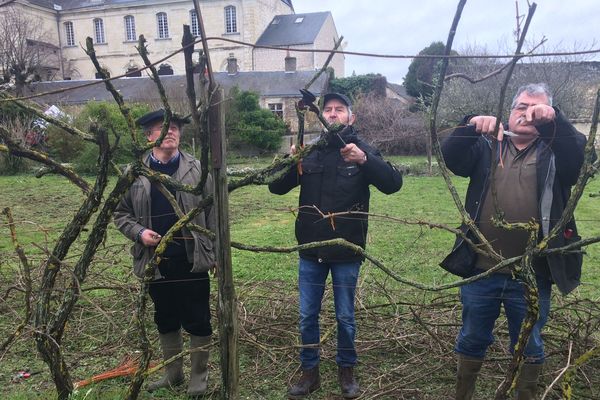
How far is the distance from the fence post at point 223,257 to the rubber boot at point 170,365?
42.0 inches

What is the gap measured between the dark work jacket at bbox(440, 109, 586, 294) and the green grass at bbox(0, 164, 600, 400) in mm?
151

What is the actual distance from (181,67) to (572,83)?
1283 inches

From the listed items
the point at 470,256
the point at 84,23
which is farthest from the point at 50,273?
the point at 84,23

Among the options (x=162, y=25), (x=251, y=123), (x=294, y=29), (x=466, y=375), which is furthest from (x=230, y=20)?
(x=466, y=375)

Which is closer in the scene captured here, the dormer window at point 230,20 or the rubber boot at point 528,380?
the rubber boot at point 528,380

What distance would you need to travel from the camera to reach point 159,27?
44.5 metres

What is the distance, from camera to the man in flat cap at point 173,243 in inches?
112

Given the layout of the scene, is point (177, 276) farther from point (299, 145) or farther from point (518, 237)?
point (518, 237)

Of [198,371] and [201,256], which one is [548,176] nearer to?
[201,256]

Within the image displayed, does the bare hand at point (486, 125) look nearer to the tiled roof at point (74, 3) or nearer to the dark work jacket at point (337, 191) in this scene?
the dark work jacket at point (337, 191)

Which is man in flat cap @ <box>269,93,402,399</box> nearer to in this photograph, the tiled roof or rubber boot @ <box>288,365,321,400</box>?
rubber boot @ <box>288,365,321,400</box>

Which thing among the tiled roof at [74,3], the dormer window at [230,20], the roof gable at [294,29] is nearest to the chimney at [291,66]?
the roof gable at [294,29]

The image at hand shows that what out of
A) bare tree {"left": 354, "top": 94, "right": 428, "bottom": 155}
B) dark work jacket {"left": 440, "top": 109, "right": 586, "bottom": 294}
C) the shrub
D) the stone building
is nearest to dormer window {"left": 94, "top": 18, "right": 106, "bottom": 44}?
the stone building

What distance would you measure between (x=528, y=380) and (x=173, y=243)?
2.10 m
